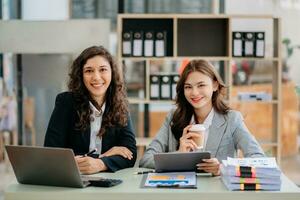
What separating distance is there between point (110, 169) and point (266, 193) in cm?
80

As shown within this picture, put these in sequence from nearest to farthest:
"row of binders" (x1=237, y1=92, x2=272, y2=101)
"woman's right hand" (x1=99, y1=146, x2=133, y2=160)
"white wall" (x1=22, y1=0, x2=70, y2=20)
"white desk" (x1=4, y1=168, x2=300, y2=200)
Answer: "white desk" (x1=4, y1=168, x2=300, y2=200), "woman's right hand" (x1=99, y1=146, x2=133, y2=160), "row of binders" (x1=237, y1=92, x2=272, y2=101), "white wall" (x1=22, y1=0, x2=70, y2=20)

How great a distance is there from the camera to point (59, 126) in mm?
2848

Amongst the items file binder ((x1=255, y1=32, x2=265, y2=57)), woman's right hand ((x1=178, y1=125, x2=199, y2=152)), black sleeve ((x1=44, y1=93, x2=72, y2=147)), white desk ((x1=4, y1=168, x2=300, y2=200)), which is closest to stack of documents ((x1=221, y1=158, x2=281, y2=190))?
white desk ((x1=4, y1=168, x2=300, y2=200))

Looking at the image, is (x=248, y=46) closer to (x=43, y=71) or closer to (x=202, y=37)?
(x=202, y=37)

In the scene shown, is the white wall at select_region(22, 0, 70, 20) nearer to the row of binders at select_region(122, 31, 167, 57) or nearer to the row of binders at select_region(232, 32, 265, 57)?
the row of binders at select_region(122, 31, 167, 57)

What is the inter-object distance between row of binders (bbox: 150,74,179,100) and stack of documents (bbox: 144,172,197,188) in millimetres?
2807

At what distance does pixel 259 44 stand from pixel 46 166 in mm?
3454

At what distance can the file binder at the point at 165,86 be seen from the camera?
5.26 m

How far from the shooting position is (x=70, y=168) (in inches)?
87.4

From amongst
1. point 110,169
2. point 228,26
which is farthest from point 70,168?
point 228,26

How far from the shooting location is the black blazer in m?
2.84

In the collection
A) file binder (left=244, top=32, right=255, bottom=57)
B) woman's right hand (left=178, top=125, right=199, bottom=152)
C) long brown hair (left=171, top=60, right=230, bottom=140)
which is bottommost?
woman's right hand (left=178, top=125, right=199, bottom=152)

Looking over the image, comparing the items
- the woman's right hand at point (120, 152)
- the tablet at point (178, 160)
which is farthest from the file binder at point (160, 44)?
the tablet at point (178, 160)

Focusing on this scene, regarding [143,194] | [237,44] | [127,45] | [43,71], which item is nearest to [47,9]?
[43,71]
